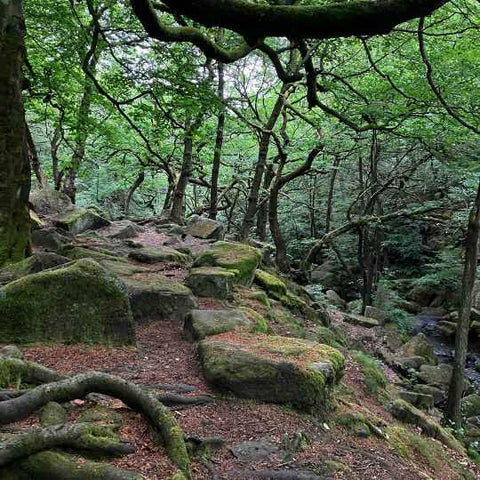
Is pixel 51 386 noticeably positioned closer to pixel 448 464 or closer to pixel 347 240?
pixel 448 464

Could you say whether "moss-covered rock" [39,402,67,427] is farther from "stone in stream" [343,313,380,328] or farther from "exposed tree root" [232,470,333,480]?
"stone in stream" [343,313,380,328]

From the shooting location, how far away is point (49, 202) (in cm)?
1361

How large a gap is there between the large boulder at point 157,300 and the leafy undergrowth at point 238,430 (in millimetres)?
475

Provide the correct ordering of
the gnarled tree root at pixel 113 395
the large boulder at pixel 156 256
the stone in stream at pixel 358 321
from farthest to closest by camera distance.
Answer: the stone in stream at pixel 358 321 < the large boulder at pixel 156 256 < the gnarled tree root at pixel 113 395

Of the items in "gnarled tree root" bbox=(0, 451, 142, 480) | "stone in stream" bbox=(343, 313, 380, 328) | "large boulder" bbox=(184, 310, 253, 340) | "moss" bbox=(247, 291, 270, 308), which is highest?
"moss" bbox=(247, 291, 270, 308)

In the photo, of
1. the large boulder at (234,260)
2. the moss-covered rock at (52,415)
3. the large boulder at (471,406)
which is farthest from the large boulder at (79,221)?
the large boulder at (471,406)

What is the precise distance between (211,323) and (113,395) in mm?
2609

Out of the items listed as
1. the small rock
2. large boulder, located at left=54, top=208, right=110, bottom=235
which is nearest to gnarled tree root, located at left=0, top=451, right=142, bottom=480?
the small rock

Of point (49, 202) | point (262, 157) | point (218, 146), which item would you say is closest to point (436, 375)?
point (262, 157)

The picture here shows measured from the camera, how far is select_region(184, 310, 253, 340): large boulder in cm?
588

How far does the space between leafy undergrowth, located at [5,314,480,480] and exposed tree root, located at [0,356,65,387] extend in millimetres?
452

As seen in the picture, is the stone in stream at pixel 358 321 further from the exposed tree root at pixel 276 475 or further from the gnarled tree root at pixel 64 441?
the gnarled tree root at pixel 64 441

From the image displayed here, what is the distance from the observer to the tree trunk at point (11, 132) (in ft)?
20.6

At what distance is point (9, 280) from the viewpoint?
579cm
